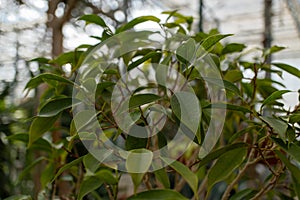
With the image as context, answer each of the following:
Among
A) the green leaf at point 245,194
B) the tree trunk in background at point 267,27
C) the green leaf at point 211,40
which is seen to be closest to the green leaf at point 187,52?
the green leaf at point 211,40

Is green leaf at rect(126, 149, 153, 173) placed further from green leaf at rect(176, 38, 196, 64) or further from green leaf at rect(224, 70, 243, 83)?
green leaf at rect(224, 70, 243, 83)

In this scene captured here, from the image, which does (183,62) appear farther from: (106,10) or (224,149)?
(106,10)

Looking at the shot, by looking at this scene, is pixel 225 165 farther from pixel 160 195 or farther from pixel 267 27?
pixel 267 27

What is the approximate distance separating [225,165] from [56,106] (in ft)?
0.87

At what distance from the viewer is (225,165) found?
1.97 ft

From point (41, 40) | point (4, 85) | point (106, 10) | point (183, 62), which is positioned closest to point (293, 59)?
point (106, 10)

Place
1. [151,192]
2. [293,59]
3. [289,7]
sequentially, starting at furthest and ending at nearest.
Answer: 1. [293,59]
2. [289,7]
3. [151,192]

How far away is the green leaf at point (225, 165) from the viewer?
0.60 metres

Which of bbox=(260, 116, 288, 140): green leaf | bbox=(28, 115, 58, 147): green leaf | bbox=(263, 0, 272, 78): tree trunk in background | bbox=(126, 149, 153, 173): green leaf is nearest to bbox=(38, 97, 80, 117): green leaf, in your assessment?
bbox=(28, 115, 58, 147): green leaf

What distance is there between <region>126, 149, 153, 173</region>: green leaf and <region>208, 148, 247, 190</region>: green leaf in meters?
0.15

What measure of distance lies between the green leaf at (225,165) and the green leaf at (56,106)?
0.23m

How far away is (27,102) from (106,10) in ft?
1.46

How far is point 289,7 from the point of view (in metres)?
2.22

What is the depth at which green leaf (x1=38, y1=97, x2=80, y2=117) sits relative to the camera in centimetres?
57
